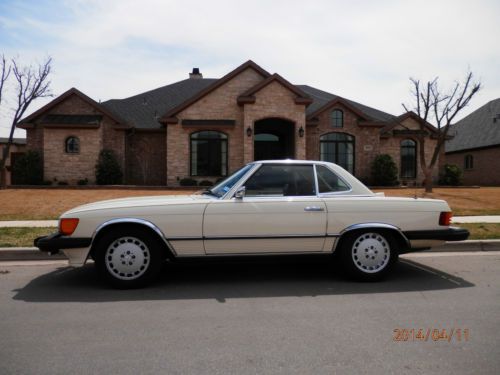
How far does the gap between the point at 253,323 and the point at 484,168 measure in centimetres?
3084

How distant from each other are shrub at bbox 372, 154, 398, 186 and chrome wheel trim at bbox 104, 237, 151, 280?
713 inches

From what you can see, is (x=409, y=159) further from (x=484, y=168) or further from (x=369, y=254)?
(x=369, y=254)

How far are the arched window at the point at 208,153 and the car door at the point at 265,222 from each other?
15.7 m

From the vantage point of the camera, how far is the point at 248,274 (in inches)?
221

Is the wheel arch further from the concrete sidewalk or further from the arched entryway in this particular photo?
the arched entryway

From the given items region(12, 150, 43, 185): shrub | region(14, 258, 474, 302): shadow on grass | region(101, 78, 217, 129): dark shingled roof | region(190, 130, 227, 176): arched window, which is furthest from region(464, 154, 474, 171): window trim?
region(12, 150, 43, 185): shrub

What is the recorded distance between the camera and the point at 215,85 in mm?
20281

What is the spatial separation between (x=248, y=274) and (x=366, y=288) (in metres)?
1.61

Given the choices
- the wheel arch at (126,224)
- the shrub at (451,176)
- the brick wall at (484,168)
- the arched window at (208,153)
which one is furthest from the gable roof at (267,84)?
the brick wall at (484,168)

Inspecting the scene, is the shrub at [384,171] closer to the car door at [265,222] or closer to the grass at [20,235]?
the grass at [20,235]

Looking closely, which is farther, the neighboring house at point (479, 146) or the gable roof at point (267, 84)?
the neighboring house at point (479, 146)

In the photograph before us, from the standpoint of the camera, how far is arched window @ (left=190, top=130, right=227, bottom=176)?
2059 cm

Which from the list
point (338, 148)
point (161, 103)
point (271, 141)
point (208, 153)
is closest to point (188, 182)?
point (208, 153)

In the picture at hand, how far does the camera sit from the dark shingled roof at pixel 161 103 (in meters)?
22.7
